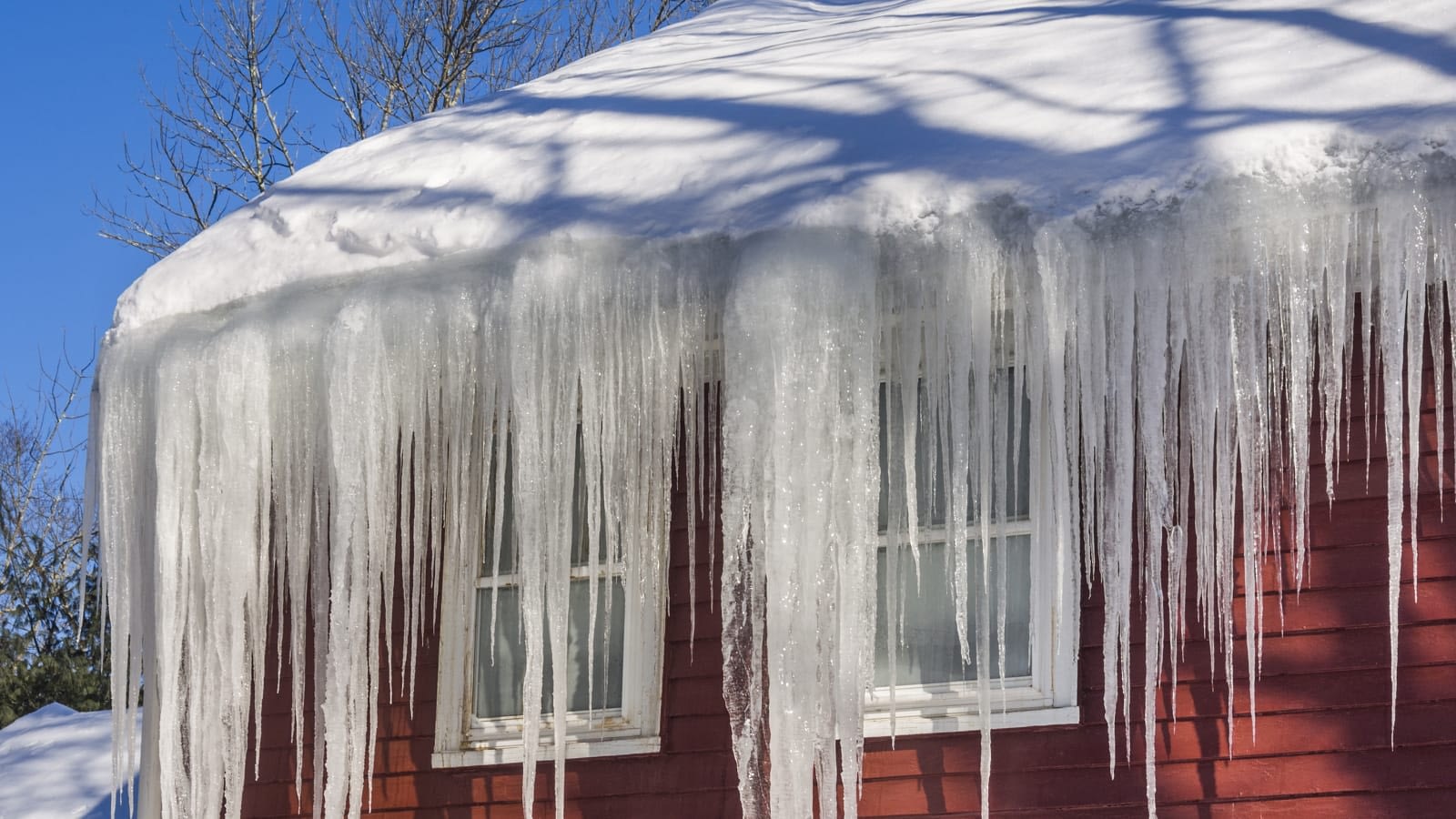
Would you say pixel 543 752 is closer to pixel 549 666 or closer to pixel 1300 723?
pixel 549 666

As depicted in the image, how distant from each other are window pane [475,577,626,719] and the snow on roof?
3.52m

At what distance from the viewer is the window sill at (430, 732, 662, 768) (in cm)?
464

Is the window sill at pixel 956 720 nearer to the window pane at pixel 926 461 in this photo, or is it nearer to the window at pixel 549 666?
the window pane at pixel 926 461

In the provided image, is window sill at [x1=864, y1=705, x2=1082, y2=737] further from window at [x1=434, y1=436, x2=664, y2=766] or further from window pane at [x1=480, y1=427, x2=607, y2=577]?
window pane at [x1=480, y1=427, x2=607, y2=577]

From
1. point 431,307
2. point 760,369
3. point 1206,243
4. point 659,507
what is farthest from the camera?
point 659,507

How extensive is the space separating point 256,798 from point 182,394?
205 cm

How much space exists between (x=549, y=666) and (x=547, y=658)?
0.03 m

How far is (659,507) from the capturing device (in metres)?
4.30

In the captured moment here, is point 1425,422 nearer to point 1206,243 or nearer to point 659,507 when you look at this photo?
point 1206,243

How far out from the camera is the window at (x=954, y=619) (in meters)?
4.16

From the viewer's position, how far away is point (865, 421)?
342 centimetres

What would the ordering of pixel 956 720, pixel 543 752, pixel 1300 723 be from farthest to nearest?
pixel 543 752 → pixel 956 720 → pixel 1300 723

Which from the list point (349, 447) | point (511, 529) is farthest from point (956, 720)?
point (349, 447)

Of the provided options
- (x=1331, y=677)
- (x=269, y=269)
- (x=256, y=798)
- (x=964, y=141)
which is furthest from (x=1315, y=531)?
(x=256, y=798)
